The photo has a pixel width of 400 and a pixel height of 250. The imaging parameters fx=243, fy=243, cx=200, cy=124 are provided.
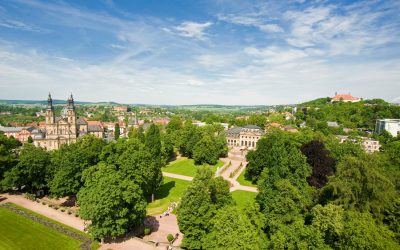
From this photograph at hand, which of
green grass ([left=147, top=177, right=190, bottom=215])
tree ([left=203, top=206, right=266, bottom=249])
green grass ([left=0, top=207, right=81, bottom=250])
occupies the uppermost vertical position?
tree ([left=203, top=206, right=266, bottom=249])

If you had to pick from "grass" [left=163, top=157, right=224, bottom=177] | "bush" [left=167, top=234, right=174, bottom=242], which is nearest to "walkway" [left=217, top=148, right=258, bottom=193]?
"grass" [left=163, top=157, right=224, bottom=177]

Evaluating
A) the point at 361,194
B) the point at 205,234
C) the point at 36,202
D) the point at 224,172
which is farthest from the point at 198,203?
the point at 224,172

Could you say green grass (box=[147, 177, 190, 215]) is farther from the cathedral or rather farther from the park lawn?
the cathedral

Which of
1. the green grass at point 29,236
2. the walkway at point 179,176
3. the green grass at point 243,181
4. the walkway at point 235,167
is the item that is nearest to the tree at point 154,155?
the walkway at point 179,176

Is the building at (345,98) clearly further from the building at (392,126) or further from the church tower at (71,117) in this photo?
the church tower at (71,117)

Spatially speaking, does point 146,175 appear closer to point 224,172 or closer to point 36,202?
point 36,202

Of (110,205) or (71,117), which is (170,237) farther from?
(71,117)
